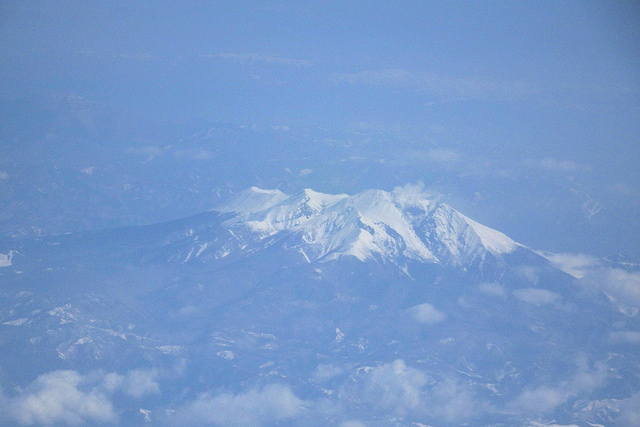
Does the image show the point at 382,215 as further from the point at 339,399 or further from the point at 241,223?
the point at 339,399

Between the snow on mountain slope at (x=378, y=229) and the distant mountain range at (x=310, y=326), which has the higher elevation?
the snow on mountain slope at (x=378, y=229)

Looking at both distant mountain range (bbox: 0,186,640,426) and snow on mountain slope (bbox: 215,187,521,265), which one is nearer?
distant mountain range (bbox: 0,186,640,426)

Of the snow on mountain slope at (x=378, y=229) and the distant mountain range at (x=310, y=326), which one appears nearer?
the distant mountain range at (x=310, y=326)

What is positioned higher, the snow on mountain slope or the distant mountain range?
the snow on mountain slope

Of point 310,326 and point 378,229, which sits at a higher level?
point 378,229

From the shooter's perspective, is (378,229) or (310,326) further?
(378,229)
